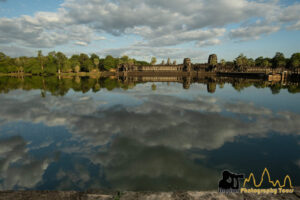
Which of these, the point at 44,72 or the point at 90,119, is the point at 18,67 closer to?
the point at 44,72

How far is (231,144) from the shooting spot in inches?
384

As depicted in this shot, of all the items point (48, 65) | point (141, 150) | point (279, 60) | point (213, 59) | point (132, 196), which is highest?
point (213, 59)

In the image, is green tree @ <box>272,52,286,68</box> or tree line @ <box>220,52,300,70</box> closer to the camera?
tree line @ <box>220,52,300,70</box>

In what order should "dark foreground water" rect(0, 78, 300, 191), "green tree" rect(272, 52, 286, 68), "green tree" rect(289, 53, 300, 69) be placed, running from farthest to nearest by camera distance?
"green tree" rect(272, 52, 286, 68) → "green tree" rect(289, 53, 300, 69) → "dark foreground water" rect(0, 78, 300, 191)

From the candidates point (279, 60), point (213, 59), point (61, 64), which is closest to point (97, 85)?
point (61, 64)

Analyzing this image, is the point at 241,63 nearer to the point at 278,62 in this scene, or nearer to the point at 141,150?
the point at 278,62

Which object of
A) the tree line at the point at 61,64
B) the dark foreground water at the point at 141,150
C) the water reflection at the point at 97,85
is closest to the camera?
the dark foreground water at the point at 141,150

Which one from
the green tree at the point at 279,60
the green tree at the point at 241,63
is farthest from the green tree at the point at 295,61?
the green tree at the point at 241,63

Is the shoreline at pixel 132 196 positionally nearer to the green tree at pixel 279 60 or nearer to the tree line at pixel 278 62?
the tree line at pixel 278 62

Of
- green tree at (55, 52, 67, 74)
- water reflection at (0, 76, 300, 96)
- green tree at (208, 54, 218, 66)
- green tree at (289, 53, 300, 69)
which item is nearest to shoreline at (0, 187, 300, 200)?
water reflection at (0, 76, 300, 96)

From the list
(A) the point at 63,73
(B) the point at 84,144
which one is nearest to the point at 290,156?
(B) the point at 84,144

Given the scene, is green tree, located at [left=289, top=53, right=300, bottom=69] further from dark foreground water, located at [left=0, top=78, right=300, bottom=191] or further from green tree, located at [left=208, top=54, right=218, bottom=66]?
dark foreground water, located at [left=0, top=78, right=300, bottom=191]

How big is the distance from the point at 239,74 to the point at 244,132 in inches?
3493

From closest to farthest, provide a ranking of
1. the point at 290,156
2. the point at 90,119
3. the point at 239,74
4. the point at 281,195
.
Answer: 1. the point at 281,195
2. the point at 290,156
3. the point at 90,119
4. the point at 239,74
